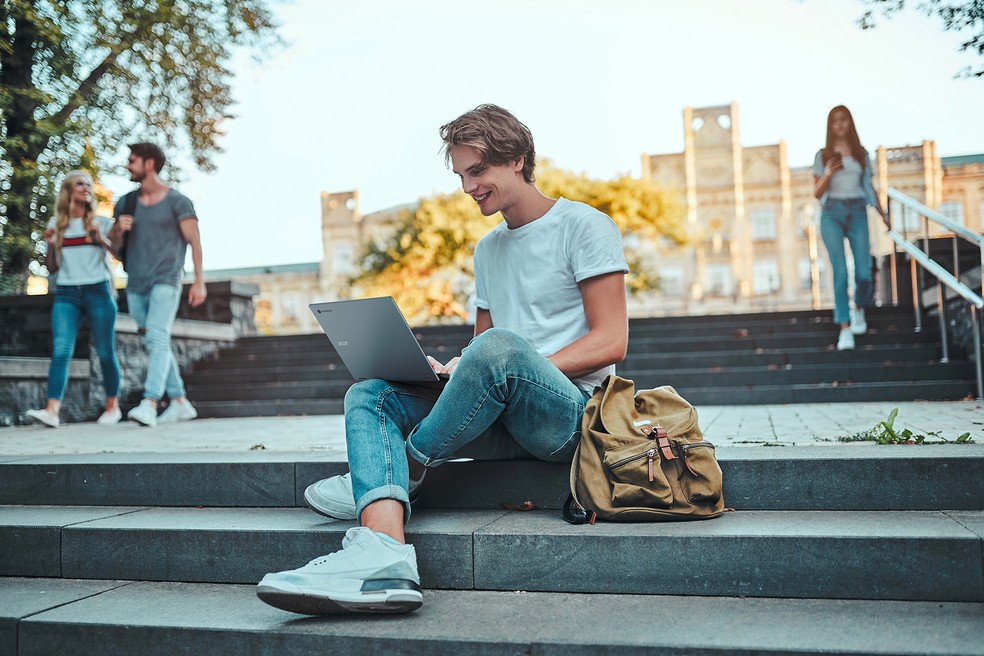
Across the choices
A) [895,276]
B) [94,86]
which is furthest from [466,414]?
[94,86]

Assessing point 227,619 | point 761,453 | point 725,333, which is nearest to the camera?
point 227,619

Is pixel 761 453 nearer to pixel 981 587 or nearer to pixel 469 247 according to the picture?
pixel 981 587

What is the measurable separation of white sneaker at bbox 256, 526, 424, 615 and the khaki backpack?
66 centimetres

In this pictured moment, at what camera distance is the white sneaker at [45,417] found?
22.2ft

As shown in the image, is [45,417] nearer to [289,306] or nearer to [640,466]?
[640,466]

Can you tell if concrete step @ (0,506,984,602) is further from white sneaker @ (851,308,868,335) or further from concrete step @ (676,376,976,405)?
white sneaker @ (851,308,868,335)

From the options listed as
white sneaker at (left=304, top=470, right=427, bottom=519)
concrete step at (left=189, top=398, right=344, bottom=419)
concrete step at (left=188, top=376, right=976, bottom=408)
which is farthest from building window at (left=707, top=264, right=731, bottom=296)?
white sneaker at (left=304, top=470, right=427, bottom=519)

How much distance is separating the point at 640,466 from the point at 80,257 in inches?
226

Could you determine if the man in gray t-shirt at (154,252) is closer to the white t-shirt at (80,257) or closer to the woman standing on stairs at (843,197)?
the white t-shirt at (80,257)

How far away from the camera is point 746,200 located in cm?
4606

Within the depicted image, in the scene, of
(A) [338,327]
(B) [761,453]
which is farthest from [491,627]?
(B) [761,453]

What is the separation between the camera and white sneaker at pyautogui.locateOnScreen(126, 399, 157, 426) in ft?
21.7

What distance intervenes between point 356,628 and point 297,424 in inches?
171

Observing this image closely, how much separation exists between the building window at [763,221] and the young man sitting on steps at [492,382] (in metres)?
44.8
